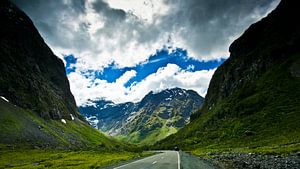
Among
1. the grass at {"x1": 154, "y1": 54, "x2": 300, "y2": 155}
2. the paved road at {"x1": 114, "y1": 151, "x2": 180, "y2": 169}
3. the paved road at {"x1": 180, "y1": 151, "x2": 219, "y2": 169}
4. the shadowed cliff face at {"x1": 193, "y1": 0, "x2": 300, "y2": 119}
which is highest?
the shadowed cliff face at {"x1": 193, "y1": 0, "x2": 300, "y2": 119}

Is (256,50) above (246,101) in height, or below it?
above

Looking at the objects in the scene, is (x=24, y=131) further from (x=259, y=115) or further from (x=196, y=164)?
(x=196, y=164)

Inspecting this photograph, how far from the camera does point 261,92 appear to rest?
123438 millimetres

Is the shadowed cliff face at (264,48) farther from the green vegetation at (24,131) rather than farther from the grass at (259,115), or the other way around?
the green vegetation at (24,131)

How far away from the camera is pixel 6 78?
186750 mm

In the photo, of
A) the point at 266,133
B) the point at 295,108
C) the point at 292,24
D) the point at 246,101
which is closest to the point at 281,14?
the point at 292,24

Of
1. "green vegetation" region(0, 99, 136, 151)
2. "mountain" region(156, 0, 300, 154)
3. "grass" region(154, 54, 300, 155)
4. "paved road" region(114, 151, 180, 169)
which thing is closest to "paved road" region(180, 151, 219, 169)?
"paved road" region(114, 151, 180, 169)

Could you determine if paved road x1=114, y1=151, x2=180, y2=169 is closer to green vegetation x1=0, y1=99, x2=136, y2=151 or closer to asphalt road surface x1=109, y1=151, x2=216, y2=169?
asphalt road surface x1=109, y1=151, x2=216, y2=169

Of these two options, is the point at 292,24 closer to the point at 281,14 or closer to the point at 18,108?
the point at 281,14

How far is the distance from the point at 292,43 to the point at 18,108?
176324 mm

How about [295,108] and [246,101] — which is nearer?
[295,108]

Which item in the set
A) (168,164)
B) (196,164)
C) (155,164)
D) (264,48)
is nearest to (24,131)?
(155,164)

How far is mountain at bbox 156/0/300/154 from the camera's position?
287 ft

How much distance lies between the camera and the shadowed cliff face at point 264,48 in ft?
463
